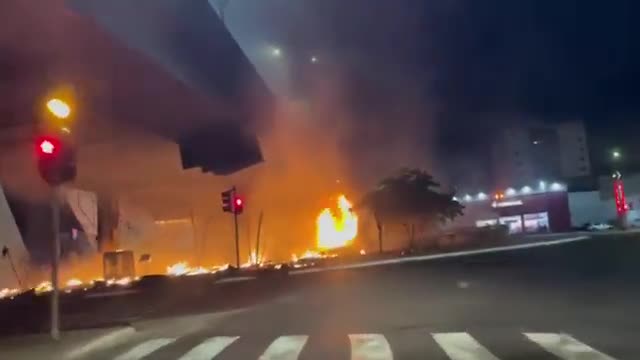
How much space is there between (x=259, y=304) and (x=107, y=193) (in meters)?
31.1

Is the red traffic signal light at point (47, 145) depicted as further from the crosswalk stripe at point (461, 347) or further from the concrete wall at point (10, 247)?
the concrete wall at point (10, 247)

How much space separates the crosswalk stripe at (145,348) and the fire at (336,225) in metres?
39.0

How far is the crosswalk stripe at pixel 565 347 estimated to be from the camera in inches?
324

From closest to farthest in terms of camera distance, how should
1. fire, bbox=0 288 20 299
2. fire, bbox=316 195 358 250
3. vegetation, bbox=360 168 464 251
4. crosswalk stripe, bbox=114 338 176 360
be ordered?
1. crosswalk stripe, bbox=114 338 176 360
2. fire, bbox=0 288 20 299
3. vegetation, bbox=360 168 464 251
4. fire, bbox=316 195 358 250

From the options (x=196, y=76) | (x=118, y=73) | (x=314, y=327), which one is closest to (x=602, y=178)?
(x=196, y=76)

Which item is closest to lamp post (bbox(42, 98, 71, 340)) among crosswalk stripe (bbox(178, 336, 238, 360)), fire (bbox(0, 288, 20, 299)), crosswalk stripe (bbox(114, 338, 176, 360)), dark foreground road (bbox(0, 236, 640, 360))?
dark foreground road (bbox(0, 236, 640, 360))

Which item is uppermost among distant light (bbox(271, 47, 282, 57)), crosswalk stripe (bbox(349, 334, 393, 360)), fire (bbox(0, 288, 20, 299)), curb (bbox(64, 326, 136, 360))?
distant light (bbox(271, 47, 282, 57))

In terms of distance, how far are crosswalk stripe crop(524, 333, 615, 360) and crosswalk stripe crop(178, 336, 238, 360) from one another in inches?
156

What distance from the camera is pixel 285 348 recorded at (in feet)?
32.3

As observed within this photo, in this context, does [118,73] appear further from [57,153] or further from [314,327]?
[314,327]

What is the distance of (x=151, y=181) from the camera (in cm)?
4403

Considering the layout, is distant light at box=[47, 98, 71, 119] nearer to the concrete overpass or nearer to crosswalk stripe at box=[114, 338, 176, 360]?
the concrete overpass

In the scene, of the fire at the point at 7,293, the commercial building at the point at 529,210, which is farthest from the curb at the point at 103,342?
the commercial building at the point at 529,210

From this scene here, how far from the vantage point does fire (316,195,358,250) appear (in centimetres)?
5038
